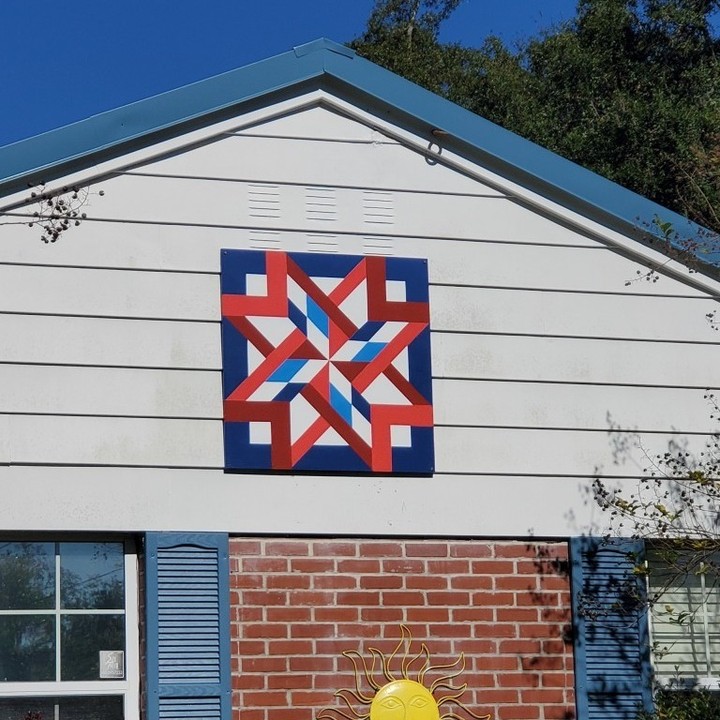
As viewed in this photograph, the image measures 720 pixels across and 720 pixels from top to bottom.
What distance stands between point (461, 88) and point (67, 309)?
38.0 feet

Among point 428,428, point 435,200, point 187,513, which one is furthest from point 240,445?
point 435,200

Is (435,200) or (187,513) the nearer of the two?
(187,513)

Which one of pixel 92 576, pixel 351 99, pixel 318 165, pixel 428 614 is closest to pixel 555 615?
pixel 428 614

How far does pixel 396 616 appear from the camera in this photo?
7086 mm

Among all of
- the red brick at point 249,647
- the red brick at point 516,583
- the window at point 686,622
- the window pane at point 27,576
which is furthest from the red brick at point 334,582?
the window at point 686,622

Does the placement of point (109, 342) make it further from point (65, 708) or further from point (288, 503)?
point (65, 708)

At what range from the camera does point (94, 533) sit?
22.4 feet

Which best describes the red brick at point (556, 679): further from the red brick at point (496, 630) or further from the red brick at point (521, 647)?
the red brick at point (496, 630)

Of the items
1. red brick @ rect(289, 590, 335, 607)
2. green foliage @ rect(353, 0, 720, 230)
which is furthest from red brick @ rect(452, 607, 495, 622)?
green foliage @ rect(353, 0, 720, 230)

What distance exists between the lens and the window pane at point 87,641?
675 centimetres

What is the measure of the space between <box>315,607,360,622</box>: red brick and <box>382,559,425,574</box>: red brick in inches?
10.1

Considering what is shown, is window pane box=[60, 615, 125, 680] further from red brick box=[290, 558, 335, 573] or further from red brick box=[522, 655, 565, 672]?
red brick box=[522, 655, 565, 672]

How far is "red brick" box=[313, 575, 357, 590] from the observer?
7023 mm

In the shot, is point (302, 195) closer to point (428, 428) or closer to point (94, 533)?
point (428, 428)
